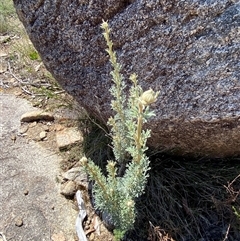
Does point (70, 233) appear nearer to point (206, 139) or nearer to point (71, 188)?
point (71, 188)

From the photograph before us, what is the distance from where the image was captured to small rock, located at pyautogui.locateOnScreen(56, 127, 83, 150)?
2.45 meters

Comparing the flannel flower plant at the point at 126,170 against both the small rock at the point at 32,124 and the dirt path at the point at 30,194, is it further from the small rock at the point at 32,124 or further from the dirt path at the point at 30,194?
the small rock at the point at 32,124

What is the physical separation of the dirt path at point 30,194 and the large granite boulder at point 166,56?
0.54 m

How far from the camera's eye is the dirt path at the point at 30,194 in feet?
6.72

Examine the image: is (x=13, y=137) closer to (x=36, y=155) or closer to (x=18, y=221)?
(x=36, y=155)

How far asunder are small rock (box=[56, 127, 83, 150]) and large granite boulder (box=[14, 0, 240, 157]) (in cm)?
47

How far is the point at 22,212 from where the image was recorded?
2.13m

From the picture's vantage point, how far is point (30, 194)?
87.4 inches

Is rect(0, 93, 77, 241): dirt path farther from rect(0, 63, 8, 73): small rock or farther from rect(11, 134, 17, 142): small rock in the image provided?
rect(0, 63, 8, 73): small rock

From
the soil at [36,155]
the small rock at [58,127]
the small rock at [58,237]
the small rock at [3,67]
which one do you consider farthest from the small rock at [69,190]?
the small rock at [3,67]

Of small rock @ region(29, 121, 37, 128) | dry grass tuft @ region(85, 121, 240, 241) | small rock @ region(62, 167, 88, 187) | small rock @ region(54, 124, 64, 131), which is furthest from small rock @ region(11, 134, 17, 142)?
dry grass tuft @ region(85, 121, 240, 241)

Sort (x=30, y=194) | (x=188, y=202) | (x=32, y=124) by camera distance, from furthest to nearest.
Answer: (x=32, y=124) → (x=30, y=194) → (x=188, y=202)

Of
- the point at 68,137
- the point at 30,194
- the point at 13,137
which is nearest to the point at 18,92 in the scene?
the point at 13,137

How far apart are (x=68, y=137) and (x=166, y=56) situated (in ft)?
3.43
